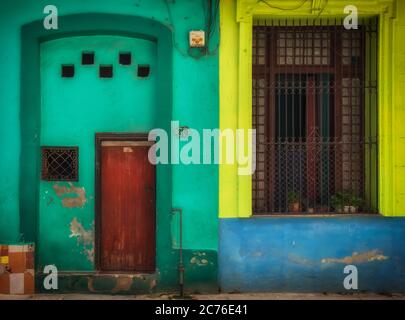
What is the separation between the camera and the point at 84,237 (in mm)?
7004

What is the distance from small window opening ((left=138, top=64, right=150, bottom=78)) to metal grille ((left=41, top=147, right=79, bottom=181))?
143 centimetres

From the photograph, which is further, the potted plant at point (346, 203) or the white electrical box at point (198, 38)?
the potted plant at point (346, 203)

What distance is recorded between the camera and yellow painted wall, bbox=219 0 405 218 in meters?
6.79

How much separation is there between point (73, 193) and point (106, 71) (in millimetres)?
1841

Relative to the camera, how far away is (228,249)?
6.77 metres

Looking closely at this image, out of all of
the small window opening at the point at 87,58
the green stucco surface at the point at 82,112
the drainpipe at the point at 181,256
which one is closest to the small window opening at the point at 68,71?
the green stucco surface at the point at 82,112

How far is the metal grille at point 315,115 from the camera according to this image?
7047 millimetres

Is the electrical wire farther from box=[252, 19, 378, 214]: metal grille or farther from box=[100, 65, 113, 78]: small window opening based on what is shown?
box=[100, 65, 113, 78]: small window opening

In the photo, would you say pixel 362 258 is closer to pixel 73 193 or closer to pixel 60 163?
pixel 73 193

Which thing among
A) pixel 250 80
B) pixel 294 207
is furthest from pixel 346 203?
pixel 250 80

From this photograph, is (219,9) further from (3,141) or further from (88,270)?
(88,270)

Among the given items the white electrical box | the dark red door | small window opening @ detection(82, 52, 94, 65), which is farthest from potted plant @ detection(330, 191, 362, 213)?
small window opening @ detection(82, 52, 94, 65)

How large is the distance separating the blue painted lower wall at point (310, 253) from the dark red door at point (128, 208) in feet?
3.78

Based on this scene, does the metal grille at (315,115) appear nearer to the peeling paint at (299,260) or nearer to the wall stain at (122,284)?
the peeling paint at (299,260)
